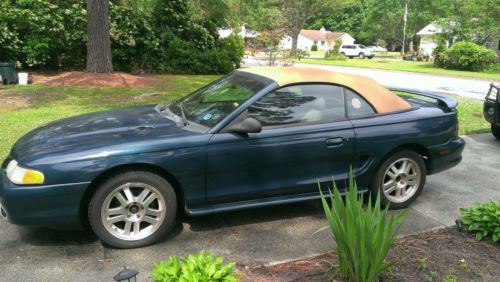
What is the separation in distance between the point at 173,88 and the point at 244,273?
10812 millimetres

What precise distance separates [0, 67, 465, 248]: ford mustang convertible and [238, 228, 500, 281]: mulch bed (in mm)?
734

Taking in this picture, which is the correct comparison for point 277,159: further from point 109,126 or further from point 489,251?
point 489,251

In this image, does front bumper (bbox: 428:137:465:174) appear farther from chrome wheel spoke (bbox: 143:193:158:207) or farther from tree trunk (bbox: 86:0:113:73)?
tree trunk (bbox: 86:0:113:73)

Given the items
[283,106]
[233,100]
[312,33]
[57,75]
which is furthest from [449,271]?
[312,33]

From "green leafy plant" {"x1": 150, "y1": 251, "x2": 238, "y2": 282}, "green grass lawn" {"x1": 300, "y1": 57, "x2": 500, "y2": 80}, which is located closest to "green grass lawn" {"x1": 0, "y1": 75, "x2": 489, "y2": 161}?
"green leafy plant" {"x1": 150, "y1": 251, "x2": 238, "y2": 282}

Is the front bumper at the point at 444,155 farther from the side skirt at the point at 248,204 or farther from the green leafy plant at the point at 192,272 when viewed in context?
the green leafy plant at the point at 192,272

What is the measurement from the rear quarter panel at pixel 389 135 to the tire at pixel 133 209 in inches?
72.3

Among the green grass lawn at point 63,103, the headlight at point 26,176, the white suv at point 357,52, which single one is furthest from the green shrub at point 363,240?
the white suv at point 357,52

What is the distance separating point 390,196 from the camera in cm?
450

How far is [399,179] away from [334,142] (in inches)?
37.4

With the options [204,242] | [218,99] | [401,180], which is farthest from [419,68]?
[204,242]

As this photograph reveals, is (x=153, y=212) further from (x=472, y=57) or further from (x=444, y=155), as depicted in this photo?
(x=472, y=57)

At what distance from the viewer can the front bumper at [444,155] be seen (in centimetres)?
461

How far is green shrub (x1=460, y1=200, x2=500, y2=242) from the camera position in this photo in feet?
12.0
